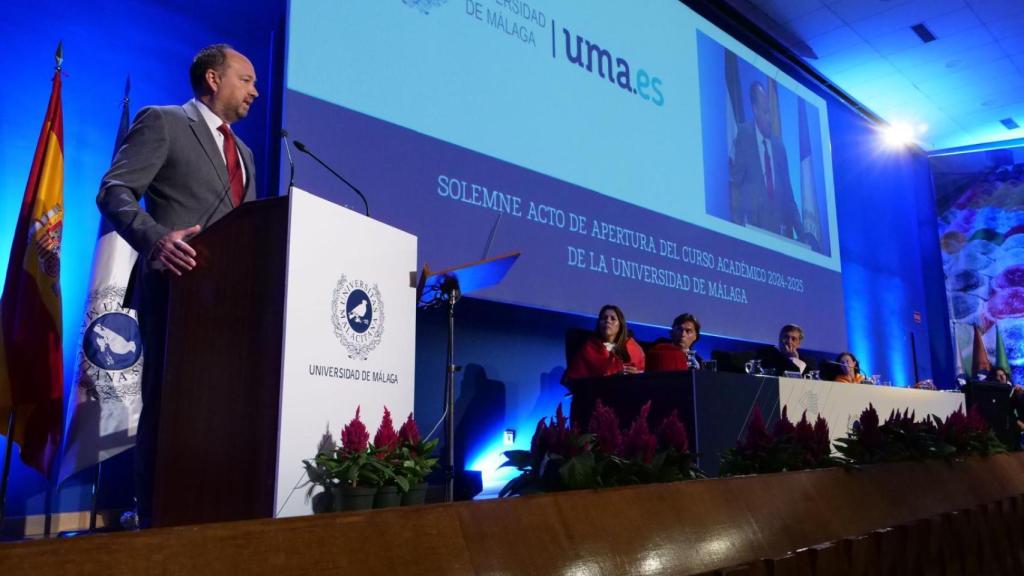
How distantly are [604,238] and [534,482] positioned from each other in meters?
3.34

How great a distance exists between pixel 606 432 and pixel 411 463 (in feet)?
1.12

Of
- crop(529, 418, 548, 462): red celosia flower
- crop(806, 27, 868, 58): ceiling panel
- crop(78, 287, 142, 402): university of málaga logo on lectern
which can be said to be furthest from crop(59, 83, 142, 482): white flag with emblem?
crop(806, 27, 868, 58): ceiling panel

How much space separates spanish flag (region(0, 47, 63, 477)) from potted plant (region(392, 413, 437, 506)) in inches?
69.3

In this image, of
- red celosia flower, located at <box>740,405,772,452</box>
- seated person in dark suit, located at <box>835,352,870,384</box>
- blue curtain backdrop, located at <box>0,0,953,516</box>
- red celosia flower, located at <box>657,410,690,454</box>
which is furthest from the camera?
seated person in dark suit, located at <box>835,352,870,384</box>

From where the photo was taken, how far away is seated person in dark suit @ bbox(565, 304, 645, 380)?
406 cm

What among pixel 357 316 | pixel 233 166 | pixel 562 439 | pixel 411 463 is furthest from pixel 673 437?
pixel 233 166

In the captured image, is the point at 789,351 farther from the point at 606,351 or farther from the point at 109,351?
the point at 109,351

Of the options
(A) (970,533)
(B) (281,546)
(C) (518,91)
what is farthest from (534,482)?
(C) (518,91)

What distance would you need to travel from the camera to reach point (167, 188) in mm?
1750

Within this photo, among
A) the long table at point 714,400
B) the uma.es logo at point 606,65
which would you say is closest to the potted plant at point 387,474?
the long table at point 714,400

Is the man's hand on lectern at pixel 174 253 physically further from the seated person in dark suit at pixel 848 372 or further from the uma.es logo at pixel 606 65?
the seated person in dark suit at pixel 848 372

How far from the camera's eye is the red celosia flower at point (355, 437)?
4.40 feet

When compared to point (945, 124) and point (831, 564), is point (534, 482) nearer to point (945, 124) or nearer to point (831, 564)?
point (831, 564)

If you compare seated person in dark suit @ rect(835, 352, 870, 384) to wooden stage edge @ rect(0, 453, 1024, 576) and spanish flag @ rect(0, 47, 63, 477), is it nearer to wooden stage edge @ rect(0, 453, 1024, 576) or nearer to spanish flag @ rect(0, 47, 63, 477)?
wooden stage edge @ rect(0, 453, 1024, 576)
